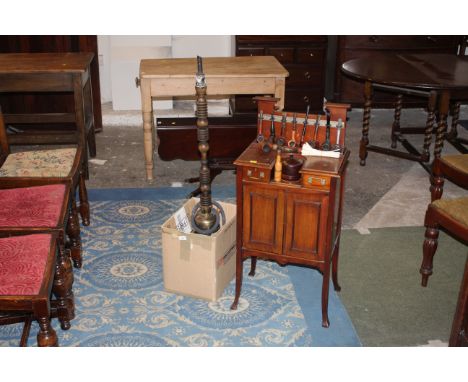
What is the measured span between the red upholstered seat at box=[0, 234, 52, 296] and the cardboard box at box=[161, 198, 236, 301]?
766mm

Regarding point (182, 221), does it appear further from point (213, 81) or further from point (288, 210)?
point (213, 81)

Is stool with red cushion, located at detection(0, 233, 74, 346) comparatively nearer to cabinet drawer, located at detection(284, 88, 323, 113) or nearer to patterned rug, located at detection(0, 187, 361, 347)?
patterned rug, located at detection(0, 187, 361, 347)

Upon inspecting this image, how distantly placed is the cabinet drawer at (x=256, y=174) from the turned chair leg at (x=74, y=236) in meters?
1.35

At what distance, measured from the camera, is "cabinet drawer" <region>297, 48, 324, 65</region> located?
6.75 metres

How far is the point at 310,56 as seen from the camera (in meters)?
6.77

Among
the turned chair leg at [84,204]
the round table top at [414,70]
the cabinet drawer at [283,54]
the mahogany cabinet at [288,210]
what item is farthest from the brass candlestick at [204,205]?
the cabinet drawer at [283,54]

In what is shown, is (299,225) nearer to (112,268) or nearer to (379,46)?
(112,268)

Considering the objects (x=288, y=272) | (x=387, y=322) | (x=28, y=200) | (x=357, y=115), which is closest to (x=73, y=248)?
(x=28, y=200)

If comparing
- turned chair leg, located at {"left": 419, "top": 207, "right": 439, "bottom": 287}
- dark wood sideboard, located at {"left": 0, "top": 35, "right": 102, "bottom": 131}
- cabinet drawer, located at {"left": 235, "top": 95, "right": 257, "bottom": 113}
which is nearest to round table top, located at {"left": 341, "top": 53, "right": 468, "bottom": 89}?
cabinet drawer, located at {"left": 235, "top": 95, "right": 257, "bottom": 113}

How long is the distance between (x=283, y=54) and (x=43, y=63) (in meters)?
2.82

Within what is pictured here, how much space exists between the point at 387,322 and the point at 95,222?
2386 mm

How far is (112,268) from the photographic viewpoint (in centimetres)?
395

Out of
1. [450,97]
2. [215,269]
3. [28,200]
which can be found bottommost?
[215,269]

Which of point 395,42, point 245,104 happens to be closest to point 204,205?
point 245,104
